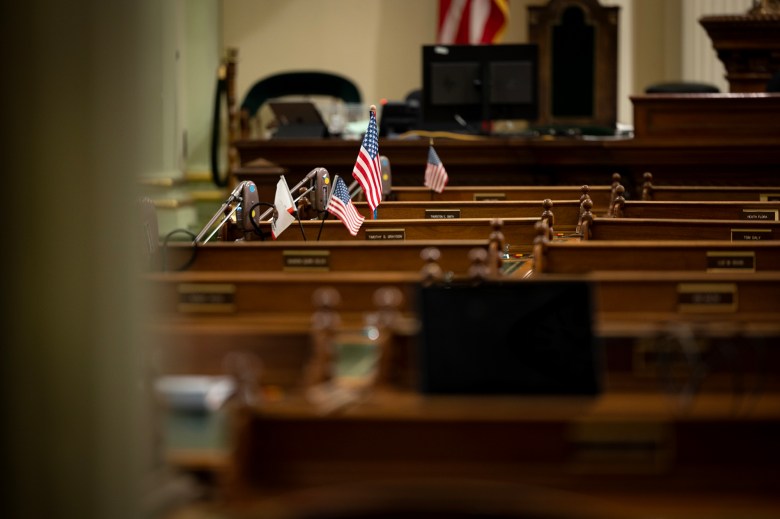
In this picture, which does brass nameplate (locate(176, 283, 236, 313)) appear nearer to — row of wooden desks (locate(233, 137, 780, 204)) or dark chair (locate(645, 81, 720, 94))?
row of wooden desks (locate(233, 137, 780, 204))

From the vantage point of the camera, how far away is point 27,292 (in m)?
2.10

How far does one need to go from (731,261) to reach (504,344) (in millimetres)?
1897

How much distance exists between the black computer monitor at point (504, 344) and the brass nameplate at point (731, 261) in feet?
5.51

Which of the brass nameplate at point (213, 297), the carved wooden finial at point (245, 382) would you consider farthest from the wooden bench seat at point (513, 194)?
the carved wooden finial at point (245, 382)

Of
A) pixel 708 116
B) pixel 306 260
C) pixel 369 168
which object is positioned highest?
Result: pixel 708 116

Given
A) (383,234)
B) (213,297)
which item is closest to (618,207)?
(383,234)

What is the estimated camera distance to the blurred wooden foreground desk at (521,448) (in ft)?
9.14

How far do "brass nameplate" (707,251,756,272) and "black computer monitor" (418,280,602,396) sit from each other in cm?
168

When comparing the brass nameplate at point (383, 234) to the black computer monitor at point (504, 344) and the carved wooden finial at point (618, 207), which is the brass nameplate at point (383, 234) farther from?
the black computer monitor at point (504, 344)

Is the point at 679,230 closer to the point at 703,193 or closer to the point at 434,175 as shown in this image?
the point at 434,175

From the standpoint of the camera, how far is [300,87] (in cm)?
1323

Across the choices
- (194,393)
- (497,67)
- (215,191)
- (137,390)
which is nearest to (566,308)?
(194,393)

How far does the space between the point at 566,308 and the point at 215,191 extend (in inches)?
393

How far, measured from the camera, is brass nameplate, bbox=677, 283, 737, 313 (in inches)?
152
